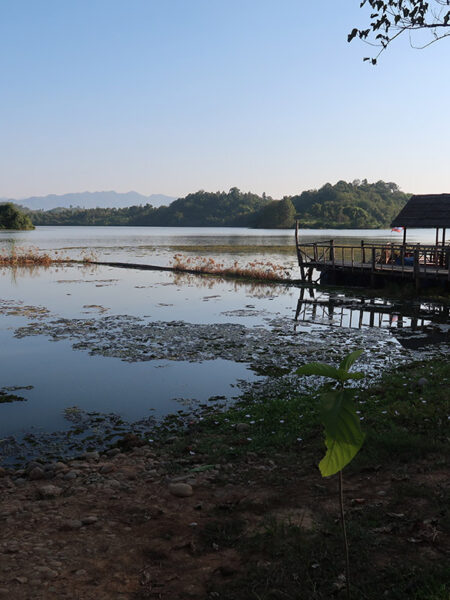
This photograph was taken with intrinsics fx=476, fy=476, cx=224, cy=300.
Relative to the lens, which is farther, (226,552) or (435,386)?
(435,386)

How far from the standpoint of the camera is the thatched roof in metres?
27.3

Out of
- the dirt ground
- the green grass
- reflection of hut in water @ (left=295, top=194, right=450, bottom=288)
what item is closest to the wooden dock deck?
reflection of hut in water @ (left=295, top=194, right=450, bottom=288)

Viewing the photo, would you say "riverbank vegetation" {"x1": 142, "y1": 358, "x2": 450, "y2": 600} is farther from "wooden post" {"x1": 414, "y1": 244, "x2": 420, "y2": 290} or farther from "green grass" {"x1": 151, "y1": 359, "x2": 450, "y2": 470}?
"wooden post" {"x1": 414, "y1": 244, "x2": 420, "y2": 290}

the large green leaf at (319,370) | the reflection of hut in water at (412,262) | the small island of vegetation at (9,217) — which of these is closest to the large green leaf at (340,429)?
the large green leaf at (319,370)

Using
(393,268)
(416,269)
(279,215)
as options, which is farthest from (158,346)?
(279,215)

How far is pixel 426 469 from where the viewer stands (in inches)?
249

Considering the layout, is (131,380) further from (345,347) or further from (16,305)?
(16,305)

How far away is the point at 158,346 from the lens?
15.8 m

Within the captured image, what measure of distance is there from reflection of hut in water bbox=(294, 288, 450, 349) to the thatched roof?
587 cm

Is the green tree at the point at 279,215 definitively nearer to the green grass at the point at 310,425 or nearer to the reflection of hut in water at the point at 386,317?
the reflection of hut in water at the point at 386,317

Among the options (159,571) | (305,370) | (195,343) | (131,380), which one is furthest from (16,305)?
(305,370)

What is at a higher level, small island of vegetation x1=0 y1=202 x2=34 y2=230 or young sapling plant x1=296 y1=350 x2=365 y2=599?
small island of vegetation x1=0 y1=202 x2=34 y2=230

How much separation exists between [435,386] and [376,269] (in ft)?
63.0

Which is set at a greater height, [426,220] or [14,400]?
[426,220]
